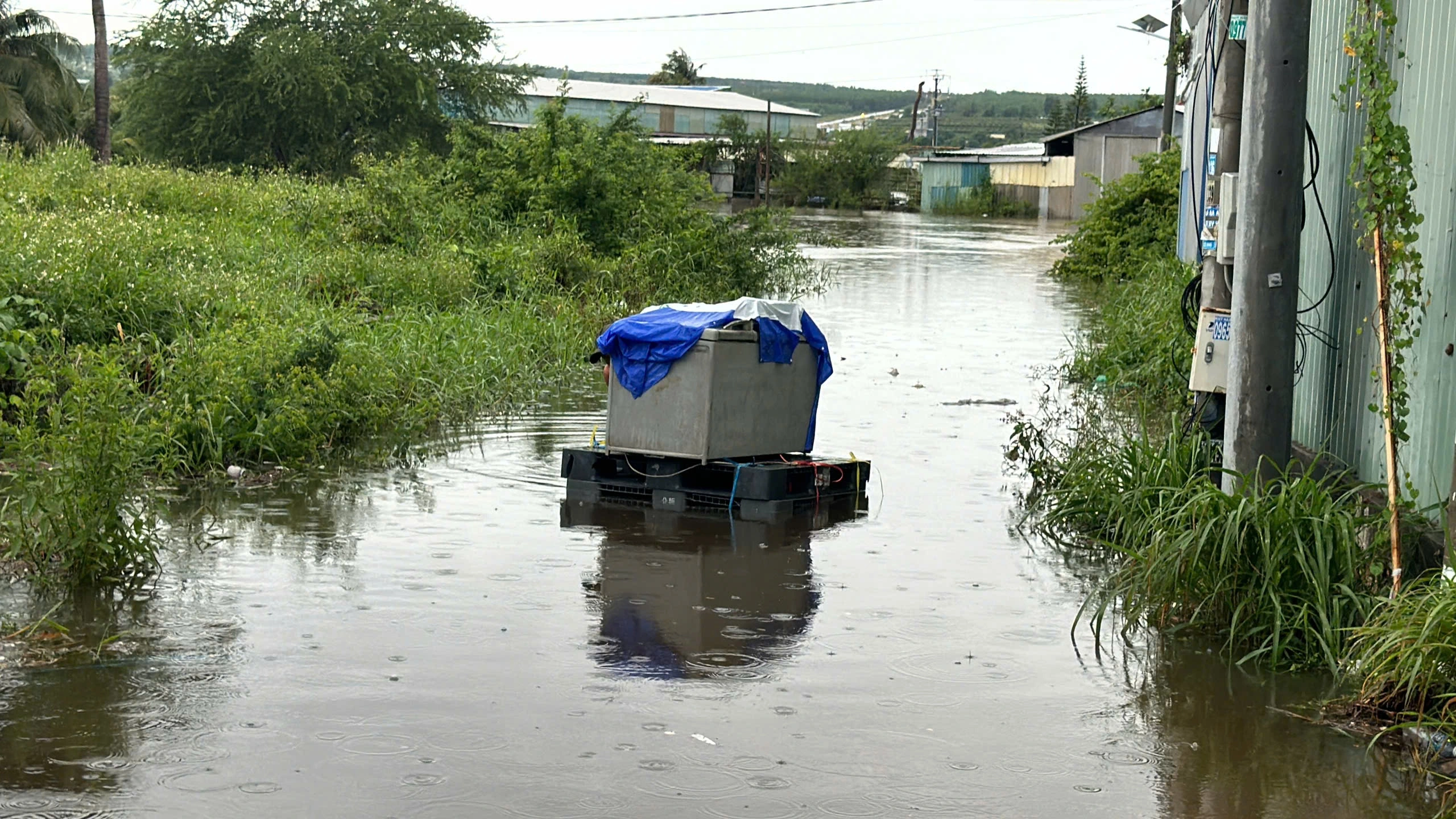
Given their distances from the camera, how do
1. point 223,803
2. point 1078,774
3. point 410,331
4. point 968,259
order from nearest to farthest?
1. point 223,803
2. point 1078,774
3. point 410,331
4. point 968,259

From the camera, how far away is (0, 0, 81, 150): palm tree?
47562 mm

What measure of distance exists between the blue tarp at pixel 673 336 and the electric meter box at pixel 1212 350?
238 cm

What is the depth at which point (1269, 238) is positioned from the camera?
693 centimetres

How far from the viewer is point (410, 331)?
45.2 feet

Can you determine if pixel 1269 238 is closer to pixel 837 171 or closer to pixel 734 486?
pixel 734 486

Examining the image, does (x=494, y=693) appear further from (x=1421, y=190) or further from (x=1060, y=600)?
(x=1421, y=190)

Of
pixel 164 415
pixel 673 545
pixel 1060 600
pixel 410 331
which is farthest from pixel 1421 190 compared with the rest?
pixel 410 331

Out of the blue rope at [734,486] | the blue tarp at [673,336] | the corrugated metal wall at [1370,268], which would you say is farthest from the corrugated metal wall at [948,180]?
the blue rope at [734,486]

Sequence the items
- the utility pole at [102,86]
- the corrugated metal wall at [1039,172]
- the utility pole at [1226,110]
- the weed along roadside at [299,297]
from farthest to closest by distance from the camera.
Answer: the corrugated metal wall at [1039,172] → the utility pole at [102,86] → the utility pole at [1226,110] → the weed along roadside at [299,297]

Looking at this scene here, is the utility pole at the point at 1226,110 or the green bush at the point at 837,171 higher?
the green bush at the point at 837,171

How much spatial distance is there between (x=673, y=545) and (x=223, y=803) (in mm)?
3998

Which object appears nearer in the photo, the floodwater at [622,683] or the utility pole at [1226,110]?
the floodwater at [622,683]

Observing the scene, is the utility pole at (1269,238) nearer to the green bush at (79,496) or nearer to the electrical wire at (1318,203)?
the electrical wire at (1318,203)

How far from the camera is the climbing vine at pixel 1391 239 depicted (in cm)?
640
